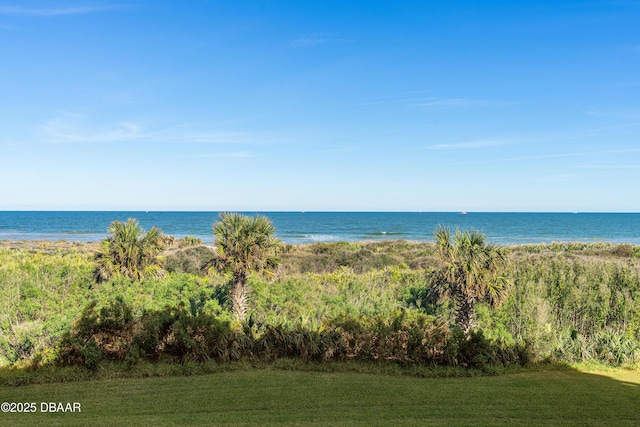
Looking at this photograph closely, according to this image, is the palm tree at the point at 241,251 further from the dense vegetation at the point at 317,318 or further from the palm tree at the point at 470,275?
the palm tree at the point at 470,275

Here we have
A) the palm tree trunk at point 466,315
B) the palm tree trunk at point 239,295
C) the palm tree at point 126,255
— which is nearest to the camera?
the palm tree trunk at point 466,315

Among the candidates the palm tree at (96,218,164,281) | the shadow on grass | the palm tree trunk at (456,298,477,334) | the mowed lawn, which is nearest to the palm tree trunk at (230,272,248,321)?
the palm tree at (96,218,164,281)

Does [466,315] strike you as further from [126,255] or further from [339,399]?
[126,255]

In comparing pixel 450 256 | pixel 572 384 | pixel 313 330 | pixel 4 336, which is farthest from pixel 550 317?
pixel 4 336

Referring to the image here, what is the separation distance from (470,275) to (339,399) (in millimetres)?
6701

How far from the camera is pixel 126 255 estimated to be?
16.3 metres

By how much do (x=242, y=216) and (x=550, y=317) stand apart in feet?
33.8

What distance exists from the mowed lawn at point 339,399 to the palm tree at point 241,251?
565 cm

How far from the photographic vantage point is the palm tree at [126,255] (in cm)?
1620

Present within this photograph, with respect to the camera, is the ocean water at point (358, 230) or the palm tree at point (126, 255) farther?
the ocean water at point (358, 230)

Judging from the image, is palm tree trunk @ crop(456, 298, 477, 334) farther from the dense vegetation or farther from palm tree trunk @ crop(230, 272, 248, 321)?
palm tree trunk @ crop(230, 272, 248, 321)

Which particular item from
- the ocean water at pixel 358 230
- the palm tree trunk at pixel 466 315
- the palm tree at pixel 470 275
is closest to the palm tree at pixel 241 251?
the palm tree at pixel 470 275

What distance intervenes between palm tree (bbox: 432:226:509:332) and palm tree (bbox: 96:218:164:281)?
1021 centimetres

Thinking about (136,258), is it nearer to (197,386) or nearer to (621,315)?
(197,386)
